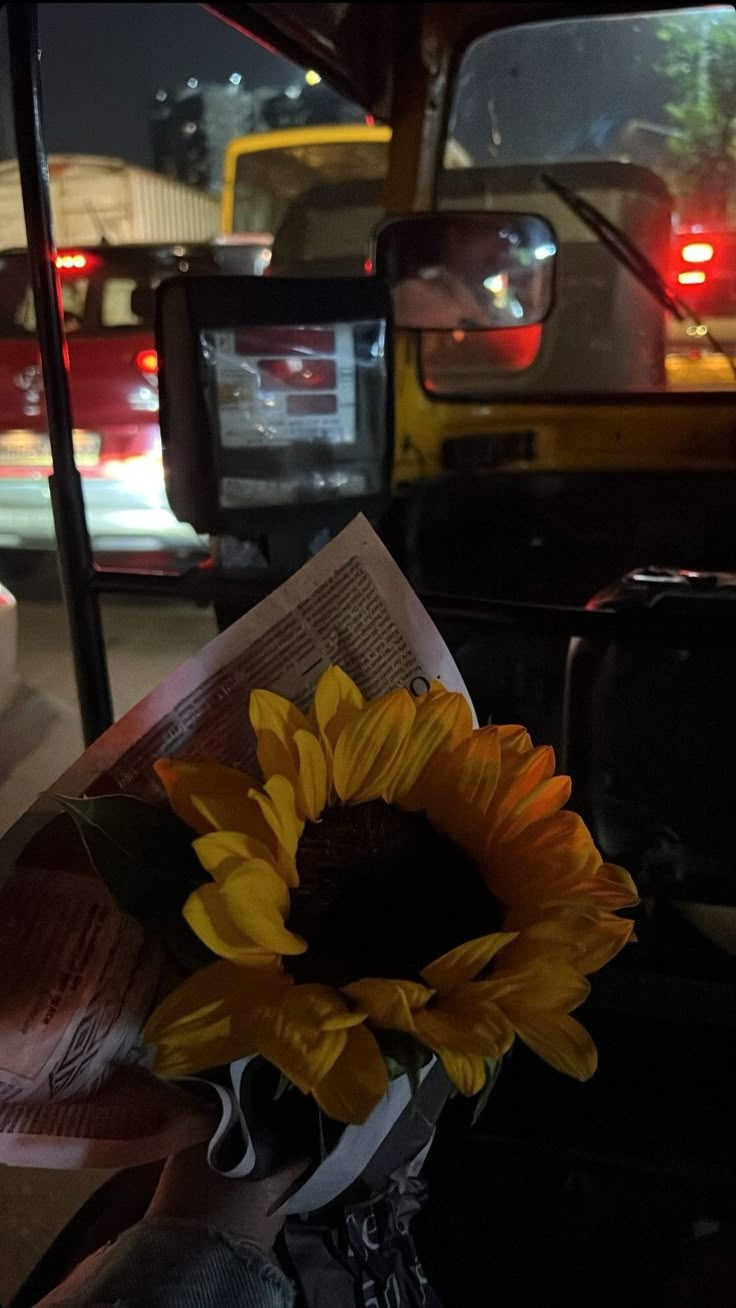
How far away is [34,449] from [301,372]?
0.35m

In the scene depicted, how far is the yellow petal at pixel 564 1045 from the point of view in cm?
53

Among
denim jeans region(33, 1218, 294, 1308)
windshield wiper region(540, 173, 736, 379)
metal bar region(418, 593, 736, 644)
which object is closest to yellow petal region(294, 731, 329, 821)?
denim jeans region(33, 1218, 294, 1308)

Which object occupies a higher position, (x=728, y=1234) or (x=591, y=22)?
(x=591, y=22)

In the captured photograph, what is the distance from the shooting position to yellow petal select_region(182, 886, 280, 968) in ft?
1.61

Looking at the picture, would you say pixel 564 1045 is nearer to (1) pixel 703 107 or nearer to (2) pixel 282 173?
→ (1) pixel 703 107

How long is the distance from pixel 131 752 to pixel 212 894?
15 cm

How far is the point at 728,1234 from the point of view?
93 cm

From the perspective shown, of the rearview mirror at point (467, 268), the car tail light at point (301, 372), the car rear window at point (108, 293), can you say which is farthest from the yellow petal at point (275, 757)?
the car rear window at point (108, 293)

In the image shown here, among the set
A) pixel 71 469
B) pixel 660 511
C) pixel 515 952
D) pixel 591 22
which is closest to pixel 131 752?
pixel 515 952

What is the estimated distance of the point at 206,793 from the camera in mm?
556

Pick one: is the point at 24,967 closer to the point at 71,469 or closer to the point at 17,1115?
the point at 17,1115

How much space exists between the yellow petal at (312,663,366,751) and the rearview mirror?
156cm

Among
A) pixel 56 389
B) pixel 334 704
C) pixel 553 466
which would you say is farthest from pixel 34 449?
pixel 553 466

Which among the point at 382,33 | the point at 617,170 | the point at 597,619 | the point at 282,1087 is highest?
the point at 382,33
